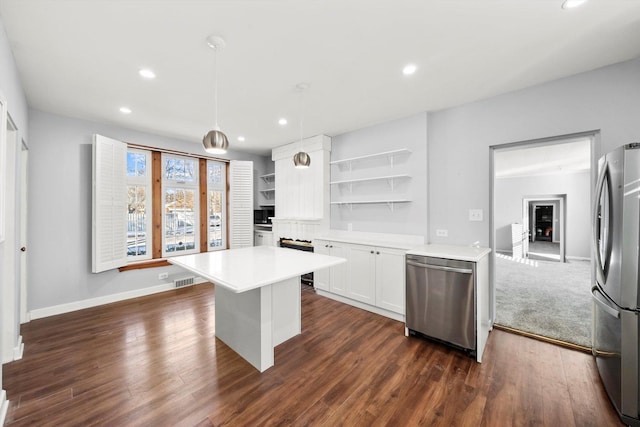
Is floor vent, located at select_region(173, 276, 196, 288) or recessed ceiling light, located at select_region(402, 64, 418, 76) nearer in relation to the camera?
recessed ceiling light, located at select_region(402, 64, 418, 76)

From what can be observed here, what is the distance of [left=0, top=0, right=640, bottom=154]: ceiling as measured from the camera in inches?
66.2

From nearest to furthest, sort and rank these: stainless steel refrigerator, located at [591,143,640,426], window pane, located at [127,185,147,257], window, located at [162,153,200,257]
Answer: stainless steel refrigerator, located at [591,143,640,426], window pane, located at [127,185,147,257], window, located at [162,153,200,257]

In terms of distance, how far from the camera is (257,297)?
220cm

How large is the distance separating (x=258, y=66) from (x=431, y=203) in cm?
269

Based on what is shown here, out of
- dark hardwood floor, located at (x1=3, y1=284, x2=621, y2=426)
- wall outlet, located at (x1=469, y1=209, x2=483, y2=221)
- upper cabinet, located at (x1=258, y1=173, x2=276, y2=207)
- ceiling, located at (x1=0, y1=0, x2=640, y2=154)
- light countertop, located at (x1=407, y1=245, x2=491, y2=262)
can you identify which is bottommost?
dark hardwood floor, located at (x1=3, y1=284, x2=621, y2=426)

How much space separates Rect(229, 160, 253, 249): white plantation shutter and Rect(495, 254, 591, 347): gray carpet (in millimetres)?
4516

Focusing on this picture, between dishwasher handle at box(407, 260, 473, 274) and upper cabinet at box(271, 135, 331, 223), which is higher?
upper cabinet at box(271, 135, 331, 223)

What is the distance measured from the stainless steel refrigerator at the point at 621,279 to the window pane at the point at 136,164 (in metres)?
5.74

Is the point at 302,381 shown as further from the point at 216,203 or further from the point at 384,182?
the point at 216,203

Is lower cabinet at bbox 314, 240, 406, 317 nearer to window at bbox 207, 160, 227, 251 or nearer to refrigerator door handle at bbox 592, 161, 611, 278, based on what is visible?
refrigerator door handle at bbox 592, 161, 611, 278

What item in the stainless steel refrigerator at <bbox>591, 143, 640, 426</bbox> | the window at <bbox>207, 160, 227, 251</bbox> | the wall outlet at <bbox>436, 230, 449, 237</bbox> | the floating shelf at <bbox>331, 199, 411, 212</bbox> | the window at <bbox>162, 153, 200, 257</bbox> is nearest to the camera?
the stainless steel refrigerator at <bbox>591, 143, 640, 426</bbox>

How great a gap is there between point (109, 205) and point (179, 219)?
116cm

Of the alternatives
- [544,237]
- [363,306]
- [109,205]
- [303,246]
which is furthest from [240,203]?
[544,237]

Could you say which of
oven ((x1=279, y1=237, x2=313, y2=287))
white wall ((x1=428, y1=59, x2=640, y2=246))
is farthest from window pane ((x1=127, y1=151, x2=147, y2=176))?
white wall ((x1=428, y1=59, x2=640, y2=246))
